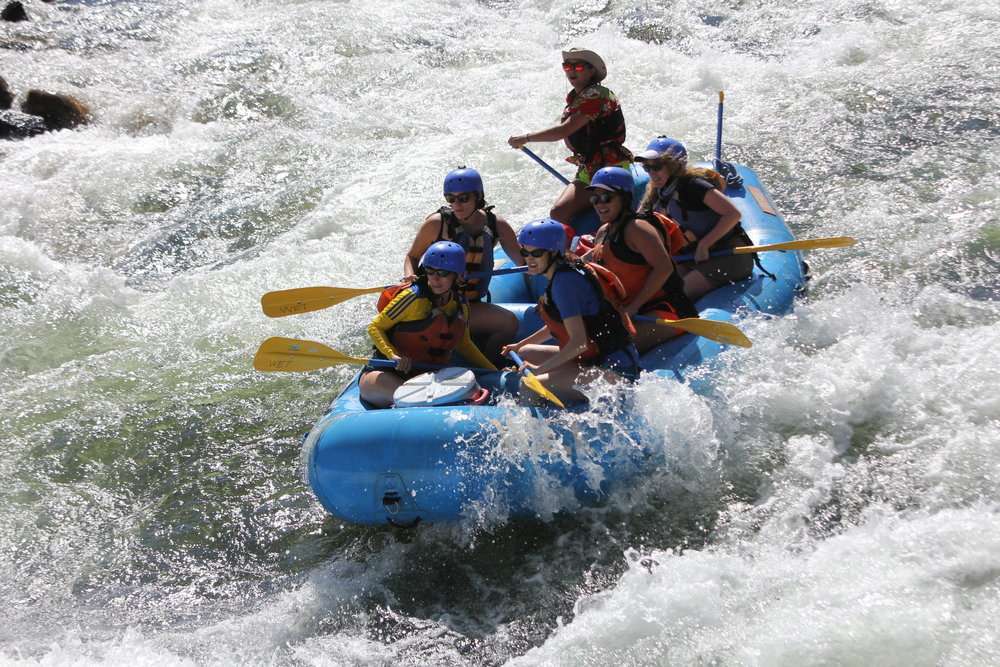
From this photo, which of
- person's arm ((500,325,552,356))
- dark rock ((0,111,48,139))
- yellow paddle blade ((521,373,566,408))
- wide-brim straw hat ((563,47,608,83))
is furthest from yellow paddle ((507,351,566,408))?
dark rock ((0,111,48,139))

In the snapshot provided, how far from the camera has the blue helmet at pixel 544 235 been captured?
431cm

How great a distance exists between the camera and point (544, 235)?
4.32 metres

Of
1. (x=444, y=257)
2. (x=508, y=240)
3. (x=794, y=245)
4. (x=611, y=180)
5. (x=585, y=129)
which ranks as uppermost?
(x=611, y=180)

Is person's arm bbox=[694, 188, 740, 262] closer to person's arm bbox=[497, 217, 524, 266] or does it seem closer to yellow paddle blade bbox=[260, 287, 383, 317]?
person's arm bbox=[497, 217, 524, 266]

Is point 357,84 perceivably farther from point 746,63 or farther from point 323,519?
point 323,519

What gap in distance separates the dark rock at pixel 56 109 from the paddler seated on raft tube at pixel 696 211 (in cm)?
689

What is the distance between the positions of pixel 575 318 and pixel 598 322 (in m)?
0.15

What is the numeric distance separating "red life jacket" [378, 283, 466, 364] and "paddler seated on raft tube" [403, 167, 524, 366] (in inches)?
13.8

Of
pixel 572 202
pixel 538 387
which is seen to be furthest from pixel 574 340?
pixel 572 202

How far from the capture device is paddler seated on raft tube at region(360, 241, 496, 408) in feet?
15.2

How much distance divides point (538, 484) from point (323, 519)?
1.22 m

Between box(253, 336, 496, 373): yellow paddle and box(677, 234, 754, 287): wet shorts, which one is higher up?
box(677, 234, 754, 287): wet shorts

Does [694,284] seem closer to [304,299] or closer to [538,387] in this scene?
[538,387]

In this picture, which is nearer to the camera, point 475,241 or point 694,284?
point 475,241
